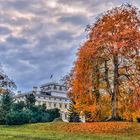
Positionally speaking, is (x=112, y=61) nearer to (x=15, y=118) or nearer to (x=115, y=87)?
(x=115, y=87)

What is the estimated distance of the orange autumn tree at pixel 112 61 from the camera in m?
46.7

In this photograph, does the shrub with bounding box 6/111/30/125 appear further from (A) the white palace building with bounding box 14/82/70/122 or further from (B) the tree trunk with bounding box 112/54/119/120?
(A) the white palace building with bounding box 14/82/70/122

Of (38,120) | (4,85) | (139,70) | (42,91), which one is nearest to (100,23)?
(139,70)

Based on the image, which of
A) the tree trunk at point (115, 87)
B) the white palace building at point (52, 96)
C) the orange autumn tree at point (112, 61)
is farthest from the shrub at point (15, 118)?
the white palace building at point (52, 96)

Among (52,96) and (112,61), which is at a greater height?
(52,96)

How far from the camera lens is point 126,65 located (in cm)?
4697

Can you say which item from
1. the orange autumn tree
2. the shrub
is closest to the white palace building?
the shrub

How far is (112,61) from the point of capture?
47.6 m

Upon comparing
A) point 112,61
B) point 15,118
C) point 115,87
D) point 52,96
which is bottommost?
point 15,118

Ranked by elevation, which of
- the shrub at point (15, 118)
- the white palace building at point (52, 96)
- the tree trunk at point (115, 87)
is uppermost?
the white palace building at point (52, 96)

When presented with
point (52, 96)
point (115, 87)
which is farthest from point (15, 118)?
point (52, 96)

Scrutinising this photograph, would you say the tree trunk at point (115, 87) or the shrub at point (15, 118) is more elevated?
the tree trunk at point (115, 87)

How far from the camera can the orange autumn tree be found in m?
46.7

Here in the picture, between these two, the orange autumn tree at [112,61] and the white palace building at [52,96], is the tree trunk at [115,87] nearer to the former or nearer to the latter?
the orange autumn tree at [112,61]
